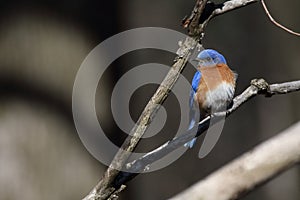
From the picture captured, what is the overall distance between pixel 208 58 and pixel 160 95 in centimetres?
76

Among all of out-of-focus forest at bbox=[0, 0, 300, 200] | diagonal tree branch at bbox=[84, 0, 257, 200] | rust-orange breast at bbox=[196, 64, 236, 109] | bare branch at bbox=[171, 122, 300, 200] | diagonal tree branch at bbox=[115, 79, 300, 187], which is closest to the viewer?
bare branch at bbox=[171, 122, 300, 200]

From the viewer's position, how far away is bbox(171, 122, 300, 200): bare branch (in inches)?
25.9

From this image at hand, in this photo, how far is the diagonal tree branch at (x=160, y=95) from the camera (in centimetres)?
112

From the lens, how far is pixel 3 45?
2.05m

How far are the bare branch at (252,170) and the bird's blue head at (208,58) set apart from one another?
1206 millimetres

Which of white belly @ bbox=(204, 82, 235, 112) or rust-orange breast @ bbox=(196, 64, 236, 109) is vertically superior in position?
rust-orange breast @ bbox=(196, 64, 236, 109)

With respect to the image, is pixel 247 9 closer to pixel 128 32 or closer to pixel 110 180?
pixel 128 32

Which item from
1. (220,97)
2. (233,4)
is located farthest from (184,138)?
(220,97)

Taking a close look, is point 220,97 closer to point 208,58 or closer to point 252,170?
point 208,58

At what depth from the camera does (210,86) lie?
6.11ft

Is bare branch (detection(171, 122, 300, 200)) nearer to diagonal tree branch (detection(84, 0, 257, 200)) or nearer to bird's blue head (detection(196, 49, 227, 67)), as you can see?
diagonal tree branch (detection(84, 0, 257, 200))

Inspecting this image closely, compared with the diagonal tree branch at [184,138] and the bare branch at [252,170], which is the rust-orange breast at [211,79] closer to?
the diagonal tree branch at [184,138]

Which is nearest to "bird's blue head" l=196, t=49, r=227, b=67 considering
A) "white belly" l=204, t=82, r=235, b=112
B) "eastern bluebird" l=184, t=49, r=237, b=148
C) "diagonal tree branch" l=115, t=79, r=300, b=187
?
"eastern bluebird" l=184, t=49, r=237, b=148

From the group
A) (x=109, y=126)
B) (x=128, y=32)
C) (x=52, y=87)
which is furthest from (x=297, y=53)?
(x=52, y=87)
